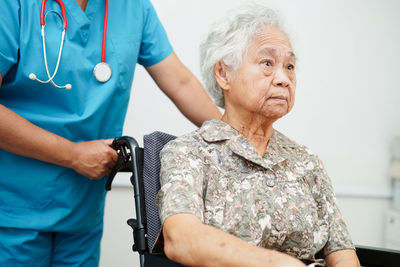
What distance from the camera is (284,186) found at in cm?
117

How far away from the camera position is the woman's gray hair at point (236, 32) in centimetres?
122

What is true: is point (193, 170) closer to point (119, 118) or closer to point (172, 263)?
point (172, 263)

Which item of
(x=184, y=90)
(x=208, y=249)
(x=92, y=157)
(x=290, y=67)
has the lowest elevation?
(x=208, y=249)

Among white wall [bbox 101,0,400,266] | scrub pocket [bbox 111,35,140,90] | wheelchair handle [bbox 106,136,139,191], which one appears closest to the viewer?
wheelchair handle [bbox 106,136,139,191]

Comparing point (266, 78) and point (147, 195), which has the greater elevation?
point (266, 78)

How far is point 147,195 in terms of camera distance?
44.2 inches

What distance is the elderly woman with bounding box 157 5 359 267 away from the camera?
1083 mm

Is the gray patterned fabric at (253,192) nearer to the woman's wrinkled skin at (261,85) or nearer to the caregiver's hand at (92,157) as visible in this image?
the woman's wrinkled skin at (261,85)

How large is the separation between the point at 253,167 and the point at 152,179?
0.90ft

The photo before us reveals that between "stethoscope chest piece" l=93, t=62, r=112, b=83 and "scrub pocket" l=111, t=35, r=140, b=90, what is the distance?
40 millimetres

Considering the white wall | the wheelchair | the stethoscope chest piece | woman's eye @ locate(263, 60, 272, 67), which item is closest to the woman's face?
woman's eye @ locate(263, 60, 272, 67)

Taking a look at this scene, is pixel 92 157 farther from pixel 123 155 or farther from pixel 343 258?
pixel 343 258

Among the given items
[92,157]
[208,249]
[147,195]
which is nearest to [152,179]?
[147,195]

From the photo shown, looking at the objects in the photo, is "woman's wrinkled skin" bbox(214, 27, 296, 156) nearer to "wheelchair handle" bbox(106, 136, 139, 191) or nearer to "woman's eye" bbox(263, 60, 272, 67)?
"woman's eye" bbox(263, 60, 272, 67)
